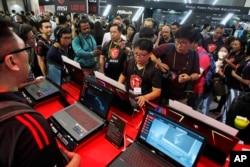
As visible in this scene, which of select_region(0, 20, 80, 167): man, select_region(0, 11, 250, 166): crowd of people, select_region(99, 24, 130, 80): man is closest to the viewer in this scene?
select_region(0, 20, 80, 167): man

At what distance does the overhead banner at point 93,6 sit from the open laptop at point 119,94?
1.79m

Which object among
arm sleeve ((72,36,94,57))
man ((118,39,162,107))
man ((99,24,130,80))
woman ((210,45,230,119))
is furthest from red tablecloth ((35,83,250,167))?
woman ((210,45,230,119))

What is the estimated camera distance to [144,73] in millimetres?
1924

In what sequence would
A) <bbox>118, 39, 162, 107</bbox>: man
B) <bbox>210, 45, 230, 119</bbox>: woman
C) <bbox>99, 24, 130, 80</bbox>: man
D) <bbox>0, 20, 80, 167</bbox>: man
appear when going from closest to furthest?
<bbox>0, 20, 80, 167</bbox>: man, <bbox>118, 39, 162, 107</bbox>: man, <bbox>99, 24, 130, 80</bbox>: man, <bbox>210, 45, 230, 119</bbox>: woman

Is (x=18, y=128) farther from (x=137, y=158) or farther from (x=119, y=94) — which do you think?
(x=119, y=94)

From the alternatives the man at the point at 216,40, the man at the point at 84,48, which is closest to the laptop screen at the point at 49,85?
the man at the point at 84,48

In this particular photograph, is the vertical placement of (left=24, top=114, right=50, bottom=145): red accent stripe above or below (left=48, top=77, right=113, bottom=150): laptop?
above

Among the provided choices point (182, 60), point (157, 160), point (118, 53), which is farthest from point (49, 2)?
point (157, 160)

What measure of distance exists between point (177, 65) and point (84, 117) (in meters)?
1.28

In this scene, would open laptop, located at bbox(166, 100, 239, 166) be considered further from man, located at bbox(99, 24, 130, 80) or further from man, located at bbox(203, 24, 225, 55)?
man, located at bbox(203, 24, 225, 55)

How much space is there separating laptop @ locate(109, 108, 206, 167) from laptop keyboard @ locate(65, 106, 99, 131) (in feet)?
1.21

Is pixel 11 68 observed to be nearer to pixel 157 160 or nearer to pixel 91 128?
pixel 91 128

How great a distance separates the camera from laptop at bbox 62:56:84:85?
1.97 meters

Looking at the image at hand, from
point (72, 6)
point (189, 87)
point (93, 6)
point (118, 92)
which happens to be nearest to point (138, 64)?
point (118, 92)
